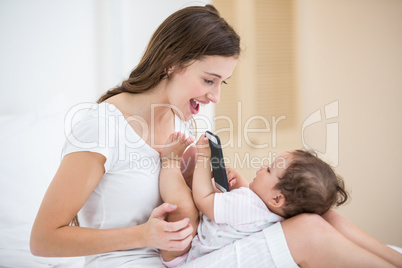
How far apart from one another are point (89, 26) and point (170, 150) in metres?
1.35

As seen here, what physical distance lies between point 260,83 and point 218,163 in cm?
189

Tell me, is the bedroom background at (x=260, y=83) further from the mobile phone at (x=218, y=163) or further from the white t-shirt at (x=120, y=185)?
the mobile phone at (x=218, y=163)

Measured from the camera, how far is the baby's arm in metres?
1.30

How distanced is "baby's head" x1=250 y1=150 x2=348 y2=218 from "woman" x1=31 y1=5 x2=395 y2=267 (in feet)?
0.20

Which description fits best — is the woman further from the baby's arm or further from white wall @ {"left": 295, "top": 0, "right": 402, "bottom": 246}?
white wall @ {"left": 295, "top": 0, "right": 402, "bottom": 246}

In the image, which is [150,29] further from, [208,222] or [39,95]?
[208,222]

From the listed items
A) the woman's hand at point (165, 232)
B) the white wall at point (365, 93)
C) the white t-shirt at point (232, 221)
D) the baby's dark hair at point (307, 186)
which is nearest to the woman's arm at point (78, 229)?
the woman's hand at point (165, 232)

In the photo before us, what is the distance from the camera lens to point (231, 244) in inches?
48.8

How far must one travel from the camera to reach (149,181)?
1333 millimetres

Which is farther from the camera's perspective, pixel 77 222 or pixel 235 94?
pixel 235 94

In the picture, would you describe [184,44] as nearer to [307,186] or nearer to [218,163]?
[218,163]

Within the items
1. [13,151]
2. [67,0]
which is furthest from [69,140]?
[67,0]

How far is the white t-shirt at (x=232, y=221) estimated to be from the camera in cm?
125

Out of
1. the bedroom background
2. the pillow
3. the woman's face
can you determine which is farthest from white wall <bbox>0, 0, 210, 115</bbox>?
the woman's face
